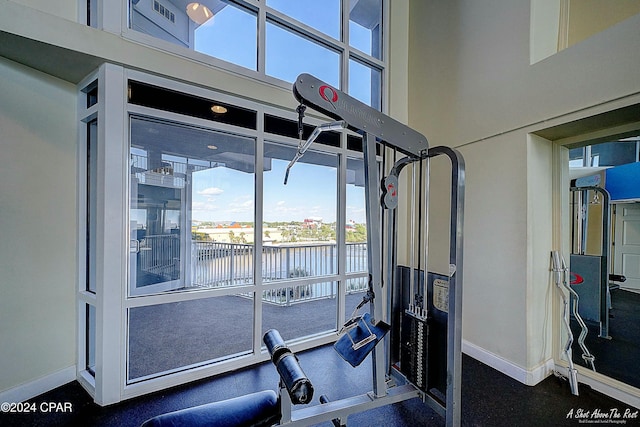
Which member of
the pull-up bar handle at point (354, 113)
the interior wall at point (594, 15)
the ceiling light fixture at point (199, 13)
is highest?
the ceiling light fixture at point (199, 13)

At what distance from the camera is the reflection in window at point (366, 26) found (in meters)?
3.68

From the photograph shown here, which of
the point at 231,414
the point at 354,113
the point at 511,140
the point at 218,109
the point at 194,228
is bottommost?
the point at 231,414

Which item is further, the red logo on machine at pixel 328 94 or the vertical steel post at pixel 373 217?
the vertical steel post at pixel 373 217

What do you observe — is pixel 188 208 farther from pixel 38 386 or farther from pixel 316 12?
pixel 316 12

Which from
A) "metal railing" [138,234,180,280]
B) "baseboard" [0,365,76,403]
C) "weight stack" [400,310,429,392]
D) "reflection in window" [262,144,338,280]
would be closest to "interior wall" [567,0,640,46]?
"reflection in window" [262,144,338,280]

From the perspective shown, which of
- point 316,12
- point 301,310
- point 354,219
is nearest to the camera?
point 316,12

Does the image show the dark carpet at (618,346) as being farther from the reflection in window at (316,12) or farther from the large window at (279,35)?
the reflection in window at (316,12)

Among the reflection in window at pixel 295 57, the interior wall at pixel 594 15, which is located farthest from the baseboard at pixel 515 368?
the reflection in window at pixel 295 57

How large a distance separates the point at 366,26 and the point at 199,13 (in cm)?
227

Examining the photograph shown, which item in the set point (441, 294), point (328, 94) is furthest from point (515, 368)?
point (328, 94)

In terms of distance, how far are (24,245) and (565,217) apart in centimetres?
485

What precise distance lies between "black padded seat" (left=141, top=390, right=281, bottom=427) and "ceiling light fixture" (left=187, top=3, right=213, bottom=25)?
3.18m

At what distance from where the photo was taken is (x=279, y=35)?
10.2 feet

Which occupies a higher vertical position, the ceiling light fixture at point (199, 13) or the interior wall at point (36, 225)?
the ceiling light fixture at point (199, 13)
